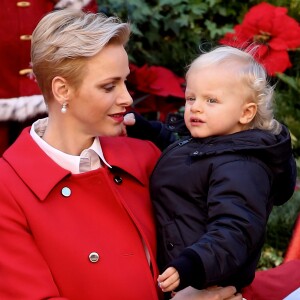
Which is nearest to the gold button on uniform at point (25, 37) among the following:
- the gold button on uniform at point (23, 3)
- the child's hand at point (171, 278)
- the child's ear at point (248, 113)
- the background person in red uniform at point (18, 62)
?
the background person in red uniform at point (18, 62)

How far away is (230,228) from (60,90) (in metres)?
0.71

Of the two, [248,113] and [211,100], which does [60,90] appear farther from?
[248,113]

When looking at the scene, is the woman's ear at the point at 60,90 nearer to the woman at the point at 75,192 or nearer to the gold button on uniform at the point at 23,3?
the woman at the point at 75,192

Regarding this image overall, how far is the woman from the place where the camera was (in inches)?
93.0

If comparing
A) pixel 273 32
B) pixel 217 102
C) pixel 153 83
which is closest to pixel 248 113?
pixel 217 102

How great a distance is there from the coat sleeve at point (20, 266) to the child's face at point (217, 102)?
0.62m

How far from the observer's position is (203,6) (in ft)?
17.4

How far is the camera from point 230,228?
2.20 m

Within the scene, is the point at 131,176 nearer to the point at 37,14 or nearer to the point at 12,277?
the point at 12,277

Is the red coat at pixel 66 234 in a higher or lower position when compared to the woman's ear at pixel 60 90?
lower

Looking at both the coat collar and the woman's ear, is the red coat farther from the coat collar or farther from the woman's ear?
the woman's ear

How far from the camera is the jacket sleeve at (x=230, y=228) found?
2.12 metres

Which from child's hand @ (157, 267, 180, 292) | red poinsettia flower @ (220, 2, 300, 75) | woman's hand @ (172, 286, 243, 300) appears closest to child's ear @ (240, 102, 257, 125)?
woman's hand @ (172, 286, 243, 300)

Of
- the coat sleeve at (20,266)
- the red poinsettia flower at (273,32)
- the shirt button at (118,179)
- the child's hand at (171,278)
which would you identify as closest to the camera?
→ the child's hand at (171,278)
